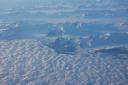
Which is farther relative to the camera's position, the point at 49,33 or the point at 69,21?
the point at 69,21

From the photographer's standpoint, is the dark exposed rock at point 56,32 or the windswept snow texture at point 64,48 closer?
the windswept snow texture at point 64,48

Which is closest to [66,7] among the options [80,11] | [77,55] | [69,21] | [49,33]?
[80,11]

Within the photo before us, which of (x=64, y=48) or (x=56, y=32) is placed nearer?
(x=64, y=48)

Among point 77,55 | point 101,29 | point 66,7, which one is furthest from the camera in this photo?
point 66,7

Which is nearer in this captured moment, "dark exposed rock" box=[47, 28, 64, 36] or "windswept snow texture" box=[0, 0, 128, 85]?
"windswept snow texture" box=[0, 0, 128, 85]

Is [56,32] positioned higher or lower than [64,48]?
lower

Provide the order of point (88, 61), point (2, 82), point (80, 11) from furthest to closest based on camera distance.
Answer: point (80, 11) < point (88, 61) < point (2, 82)

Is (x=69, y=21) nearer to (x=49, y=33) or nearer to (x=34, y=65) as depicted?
(x=49, y=33)
